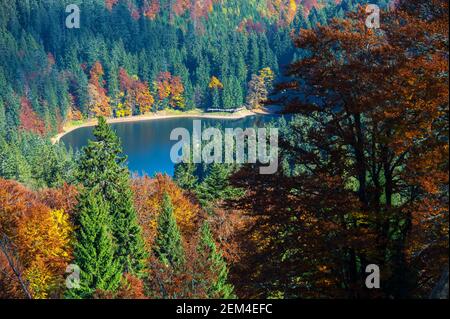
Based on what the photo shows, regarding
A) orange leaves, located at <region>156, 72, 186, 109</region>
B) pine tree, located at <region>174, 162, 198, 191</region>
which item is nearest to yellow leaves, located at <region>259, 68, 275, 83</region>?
orange leaves, located at <region>156, 72, 186, 109</region>

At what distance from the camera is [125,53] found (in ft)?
647

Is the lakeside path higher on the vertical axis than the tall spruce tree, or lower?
lower

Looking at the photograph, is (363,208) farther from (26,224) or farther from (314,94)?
(26,224)

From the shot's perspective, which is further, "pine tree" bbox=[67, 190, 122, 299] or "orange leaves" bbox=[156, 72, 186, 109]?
"orange leaves" bbox=[156, 72, 186, 109]

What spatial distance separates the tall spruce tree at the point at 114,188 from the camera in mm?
40156

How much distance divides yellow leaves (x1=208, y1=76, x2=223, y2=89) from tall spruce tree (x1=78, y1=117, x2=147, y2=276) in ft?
428

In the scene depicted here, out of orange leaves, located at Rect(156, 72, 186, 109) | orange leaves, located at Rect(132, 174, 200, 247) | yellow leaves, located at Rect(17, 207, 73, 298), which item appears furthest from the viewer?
orange leaves, located at Rect(156, 72, 186, 109)

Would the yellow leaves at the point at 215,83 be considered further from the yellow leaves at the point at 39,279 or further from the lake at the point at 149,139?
the yellow leaves at the point at 39,279

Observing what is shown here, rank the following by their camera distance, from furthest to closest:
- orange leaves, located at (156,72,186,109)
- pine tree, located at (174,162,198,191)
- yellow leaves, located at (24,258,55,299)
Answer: orange leaves, located at (156,72,186,109) < pine tree, located at (174,162,198,191) < yellow leaves, located at (24,258,55,299)

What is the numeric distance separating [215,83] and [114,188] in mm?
139568

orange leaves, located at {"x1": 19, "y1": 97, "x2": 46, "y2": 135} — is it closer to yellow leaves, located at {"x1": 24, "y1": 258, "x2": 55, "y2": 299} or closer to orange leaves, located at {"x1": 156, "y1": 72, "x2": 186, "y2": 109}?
orange leaves, located at {"x1": 156, "y1": 72, "x2": 186, "y2": 109}

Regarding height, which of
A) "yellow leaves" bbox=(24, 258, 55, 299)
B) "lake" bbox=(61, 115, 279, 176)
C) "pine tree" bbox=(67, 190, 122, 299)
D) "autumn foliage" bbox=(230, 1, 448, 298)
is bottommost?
"lake" bbox=(61, 115, 279, 176)

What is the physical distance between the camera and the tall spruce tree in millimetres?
40156
